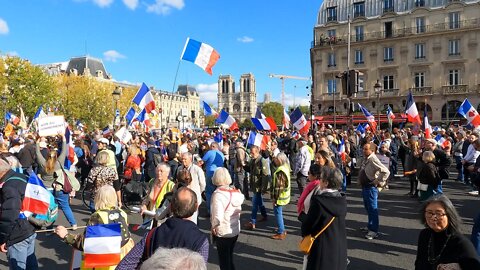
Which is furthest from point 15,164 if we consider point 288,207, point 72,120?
point 72,120

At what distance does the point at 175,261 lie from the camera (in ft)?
5.73

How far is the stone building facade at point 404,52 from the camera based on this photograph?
4181 centimetres

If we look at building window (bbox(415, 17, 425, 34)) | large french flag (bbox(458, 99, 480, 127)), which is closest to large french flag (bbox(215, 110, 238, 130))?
large french flag (bbox(458, 99, 480, 127))

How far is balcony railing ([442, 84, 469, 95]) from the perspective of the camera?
41.4 m

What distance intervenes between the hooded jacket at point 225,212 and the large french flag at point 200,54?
21.3 ft

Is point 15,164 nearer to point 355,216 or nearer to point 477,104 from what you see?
point 355,216

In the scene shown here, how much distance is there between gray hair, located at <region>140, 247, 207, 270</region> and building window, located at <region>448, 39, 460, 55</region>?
4797 centimetres

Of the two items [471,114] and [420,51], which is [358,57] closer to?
[420,51]

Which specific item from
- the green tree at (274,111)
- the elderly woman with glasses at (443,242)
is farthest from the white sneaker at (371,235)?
the green tree at (274,111)

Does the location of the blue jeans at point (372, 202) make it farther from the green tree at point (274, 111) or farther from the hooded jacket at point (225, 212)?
the green tree at point (274, 111)

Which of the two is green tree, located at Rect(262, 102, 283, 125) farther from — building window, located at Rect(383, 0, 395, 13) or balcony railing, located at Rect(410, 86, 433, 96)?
balcony railing, located at Rect(410, 86, 433, 96)

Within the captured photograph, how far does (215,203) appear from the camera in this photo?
4.72m

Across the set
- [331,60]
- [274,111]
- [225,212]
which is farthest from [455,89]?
[274,111]

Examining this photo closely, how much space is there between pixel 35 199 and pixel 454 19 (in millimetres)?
48558
